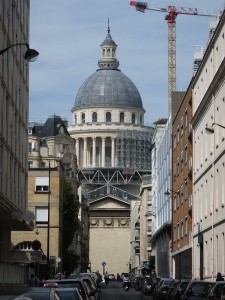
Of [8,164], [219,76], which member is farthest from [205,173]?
[8,164]

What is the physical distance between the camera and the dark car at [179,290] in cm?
3969

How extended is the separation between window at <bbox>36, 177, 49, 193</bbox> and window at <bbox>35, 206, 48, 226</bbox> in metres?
1.56

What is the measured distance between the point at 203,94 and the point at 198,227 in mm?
8553

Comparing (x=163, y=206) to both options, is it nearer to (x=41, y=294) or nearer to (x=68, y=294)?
(x=68, y=294)

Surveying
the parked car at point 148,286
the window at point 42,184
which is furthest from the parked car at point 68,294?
the window at point 42,184

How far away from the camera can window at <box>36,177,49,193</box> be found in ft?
286

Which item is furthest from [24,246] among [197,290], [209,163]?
[197,290]

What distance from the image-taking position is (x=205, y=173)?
5950 centimetres

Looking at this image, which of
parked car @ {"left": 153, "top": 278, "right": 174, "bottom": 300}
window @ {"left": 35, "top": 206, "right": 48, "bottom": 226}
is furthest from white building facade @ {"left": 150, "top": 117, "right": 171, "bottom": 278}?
parked car @ {"left": 153, "top": 278, "right": 174, "bottom": 300}

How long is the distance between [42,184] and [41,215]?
108 inches

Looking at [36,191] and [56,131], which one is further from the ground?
[56,131]

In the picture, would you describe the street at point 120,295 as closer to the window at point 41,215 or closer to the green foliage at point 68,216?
the window at point 41,215

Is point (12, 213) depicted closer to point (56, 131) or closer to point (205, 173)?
point (205, 173)

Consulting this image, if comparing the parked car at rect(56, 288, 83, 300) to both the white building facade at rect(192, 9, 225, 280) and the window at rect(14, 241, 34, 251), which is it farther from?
the window at rect(14, 241, 34, 251)
